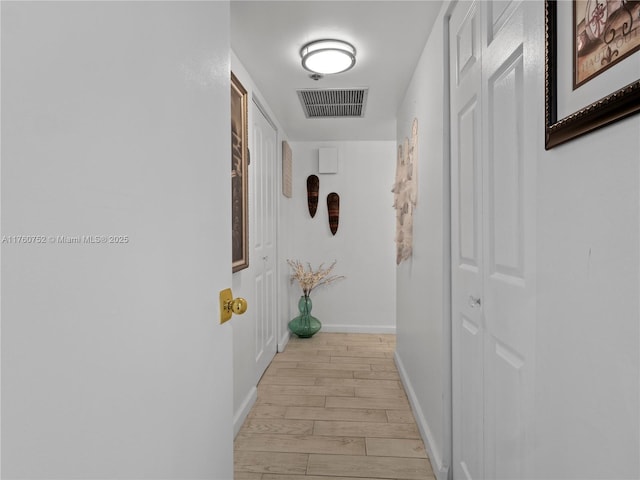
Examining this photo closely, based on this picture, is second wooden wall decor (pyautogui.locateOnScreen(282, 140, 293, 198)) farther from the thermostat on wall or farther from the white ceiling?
the white ceiling

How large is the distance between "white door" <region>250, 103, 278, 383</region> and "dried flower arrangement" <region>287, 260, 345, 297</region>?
721 mm

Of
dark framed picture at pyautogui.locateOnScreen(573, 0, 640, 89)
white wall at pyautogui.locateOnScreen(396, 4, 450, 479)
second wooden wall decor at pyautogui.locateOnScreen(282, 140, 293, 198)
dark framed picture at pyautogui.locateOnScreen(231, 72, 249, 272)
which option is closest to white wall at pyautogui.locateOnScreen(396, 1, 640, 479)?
dark framed picture at pyautogui.locateOnScreen(573, 0, 640, 89)

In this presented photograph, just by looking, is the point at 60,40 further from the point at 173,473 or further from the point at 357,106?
the point at 357,106

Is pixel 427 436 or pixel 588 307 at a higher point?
pixel 588 307

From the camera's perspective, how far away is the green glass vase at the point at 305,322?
4270mm

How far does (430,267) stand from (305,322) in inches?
96.2

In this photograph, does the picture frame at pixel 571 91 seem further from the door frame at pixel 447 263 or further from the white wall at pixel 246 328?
the white wall at pixel 246 328

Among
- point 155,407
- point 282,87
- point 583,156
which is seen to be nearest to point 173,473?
point 155,407

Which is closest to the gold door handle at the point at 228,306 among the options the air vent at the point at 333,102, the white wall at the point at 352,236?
the air vent at the point at 333,102

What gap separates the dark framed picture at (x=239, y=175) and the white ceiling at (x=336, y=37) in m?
0.28

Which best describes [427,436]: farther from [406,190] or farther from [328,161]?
[328,161]

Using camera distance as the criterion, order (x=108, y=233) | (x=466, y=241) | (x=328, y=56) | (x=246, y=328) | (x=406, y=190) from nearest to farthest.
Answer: (x=108, y=233), (x=466, y=241), (x=328, y=56), (x=246, y=328), (x=406, y=190)

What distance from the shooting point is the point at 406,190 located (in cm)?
275

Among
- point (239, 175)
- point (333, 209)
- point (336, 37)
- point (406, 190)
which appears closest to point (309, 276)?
point (333, 209)
